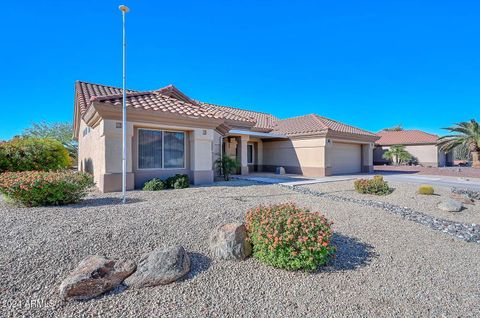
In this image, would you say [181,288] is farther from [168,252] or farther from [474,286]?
[474,286]

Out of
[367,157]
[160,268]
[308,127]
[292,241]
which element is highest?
[308,127]

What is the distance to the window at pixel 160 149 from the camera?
11406mm

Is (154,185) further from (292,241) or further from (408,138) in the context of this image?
(408,138)

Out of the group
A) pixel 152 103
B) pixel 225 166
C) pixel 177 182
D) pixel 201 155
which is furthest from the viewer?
pixel 225 166

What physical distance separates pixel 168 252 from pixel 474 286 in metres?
5.30

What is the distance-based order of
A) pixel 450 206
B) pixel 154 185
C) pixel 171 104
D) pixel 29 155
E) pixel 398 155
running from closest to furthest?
pixel 450 206
pixel 154 185
pixel 29 155
pixel 171 104
pixel 398 155

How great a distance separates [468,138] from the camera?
88.0ft

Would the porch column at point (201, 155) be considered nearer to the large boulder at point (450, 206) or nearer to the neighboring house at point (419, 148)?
the large boulder at point (450, 206)

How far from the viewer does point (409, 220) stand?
7.70 m

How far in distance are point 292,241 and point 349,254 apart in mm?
1517

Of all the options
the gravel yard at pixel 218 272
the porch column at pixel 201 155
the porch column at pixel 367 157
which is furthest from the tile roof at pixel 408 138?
the gravel yard at pixel 218 272

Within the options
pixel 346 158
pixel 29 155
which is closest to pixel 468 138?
pixel 346 158

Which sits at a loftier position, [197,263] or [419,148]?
[419,148]

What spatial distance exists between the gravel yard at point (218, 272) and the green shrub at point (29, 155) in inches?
273
